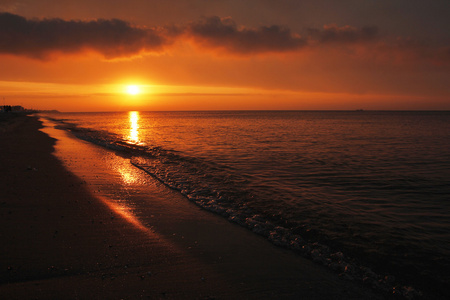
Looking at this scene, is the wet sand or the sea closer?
the wet sand

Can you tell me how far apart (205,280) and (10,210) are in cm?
639

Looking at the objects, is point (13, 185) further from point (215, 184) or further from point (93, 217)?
point (215, 184)

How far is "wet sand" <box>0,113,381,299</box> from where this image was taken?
445 centimetres

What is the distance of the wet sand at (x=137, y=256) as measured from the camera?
4.45m

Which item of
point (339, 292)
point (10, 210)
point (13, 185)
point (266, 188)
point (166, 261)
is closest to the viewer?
point (339, 292)

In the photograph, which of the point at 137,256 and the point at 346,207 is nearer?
the point at 137,256

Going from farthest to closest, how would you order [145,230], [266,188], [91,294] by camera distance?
1. [266,188]
2. [145,230]
3. [91,294]

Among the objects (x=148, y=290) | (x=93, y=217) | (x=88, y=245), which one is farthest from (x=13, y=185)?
(x=148, y=290)

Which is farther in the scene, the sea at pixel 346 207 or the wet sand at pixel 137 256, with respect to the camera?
the sea at pixel 346 207

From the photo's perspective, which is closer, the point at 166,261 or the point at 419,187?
the point at 166,261

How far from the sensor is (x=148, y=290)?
14.4 feet

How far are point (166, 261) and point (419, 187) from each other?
12.1 metres

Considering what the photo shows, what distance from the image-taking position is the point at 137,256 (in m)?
5.44

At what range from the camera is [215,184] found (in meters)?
12.2
